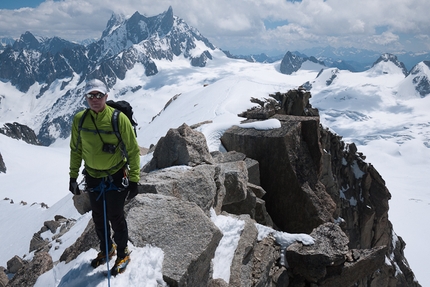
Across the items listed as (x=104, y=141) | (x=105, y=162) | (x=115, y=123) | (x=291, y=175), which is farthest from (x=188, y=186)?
(x=291, y=175)

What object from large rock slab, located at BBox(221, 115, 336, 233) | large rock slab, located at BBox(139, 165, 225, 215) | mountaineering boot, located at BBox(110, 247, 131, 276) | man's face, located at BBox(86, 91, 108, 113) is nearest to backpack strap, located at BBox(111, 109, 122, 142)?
man's face, located at BBox(86, 91, 108, 113)

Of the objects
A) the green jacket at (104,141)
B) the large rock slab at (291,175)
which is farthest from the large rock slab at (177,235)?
the large rock slab at (291,175)

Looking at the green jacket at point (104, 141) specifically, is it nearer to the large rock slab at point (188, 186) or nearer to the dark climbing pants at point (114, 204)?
the dark climbing pants at point (114, 204)

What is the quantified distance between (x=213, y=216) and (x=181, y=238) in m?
3.27

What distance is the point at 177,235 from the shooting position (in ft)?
26.3

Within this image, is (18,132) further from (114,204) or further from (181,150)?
(114,204)

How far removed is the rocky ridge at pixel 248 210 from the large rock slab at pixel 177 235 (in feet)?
0.08

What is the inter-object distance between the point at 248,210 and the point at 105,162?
8.89 metres

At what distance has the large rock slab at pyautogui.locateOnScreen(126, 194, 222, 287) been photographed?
7250mm

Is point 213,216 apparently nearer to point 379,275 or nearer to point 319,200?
point 319,200

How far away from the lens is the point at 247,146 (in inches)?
747

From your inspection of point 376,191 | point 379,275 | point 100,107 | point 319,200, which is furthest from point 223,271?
point 376,191

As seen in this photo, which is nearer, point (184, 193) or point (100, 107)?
point (100, 107)

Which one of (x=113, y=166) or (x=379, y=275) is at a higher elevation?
(x=113, y=166)
